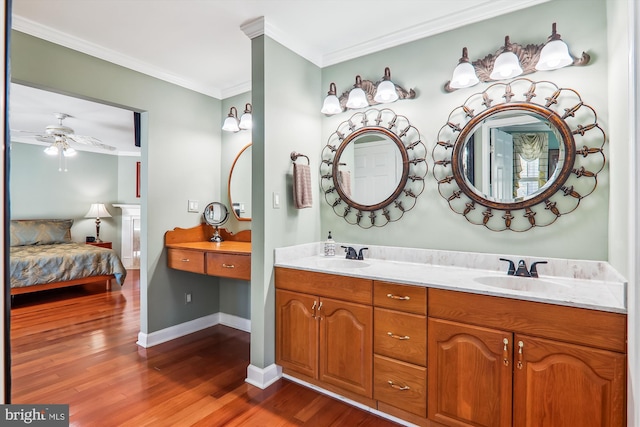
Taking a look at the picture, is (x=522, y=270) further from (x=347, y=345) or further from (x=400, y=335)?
(x=347, y=345)

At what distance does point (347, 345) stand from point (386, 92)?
169 cm

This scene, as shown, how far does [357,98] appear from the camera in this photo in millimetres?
2430

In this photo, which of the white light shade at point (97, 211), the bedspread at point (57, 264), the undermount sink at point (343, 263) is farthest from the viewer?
the white light shade at point (97, 211)

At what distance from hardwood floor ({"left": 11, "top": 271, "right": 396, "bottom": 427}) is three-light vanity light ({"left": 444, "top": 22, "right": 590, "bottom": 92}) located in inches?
82.1

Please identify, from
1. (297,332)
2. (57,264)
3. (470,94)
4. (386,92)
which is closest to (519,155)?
(470,94)

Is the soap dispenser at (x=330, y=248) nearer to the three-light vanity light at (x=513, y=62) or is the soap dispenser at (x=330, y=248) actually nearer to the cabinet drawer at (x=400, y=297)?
the cabinet drawer at (x=400, y=297)

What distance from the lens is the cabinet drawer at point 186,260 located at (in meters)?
2.87

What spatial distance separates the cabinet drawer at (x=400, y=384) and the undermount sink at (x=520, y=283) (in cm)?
62

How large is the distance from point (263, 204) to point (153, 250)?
1387 millimetres

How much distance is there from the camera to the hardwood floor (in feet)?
6.40

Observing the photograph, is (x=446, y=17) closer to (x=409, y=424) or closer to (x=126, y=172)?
(x=409, y=424)

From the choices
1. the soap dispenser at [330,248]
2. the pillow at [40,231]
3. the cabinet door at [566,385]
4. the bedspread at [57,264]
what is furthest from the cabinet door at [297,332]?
the pillow at [40,231]

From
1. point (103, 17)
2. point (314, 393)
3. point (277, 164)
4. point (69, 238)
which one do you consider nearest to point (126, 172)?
point (69, 238)

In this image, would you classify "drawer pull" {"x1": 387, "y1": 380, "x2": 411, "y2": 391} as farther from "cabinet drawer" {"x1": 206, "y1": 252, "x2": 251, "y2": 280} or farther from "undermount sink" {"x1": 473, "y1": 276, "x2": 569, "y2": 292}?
"cabinet drawer" {"x1": 206, "y1": 252, "x2": 251, "y2": 280}
